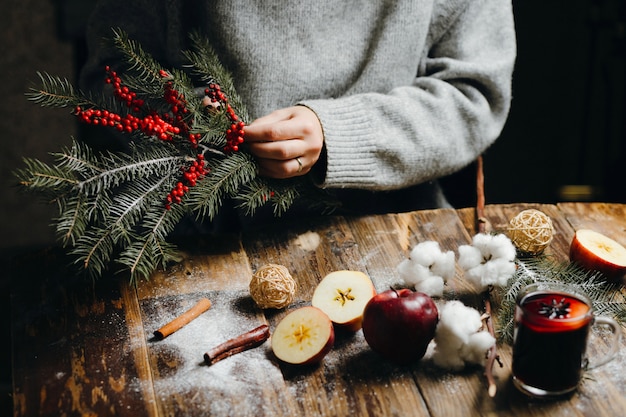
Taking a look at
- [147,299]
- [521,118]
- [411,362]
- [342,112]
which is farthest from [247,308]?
[521,118]

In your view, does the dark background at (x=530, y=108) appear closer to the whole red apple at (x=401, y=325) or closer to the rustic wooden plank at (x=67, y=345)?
the rustic wooden plank at (x=67, y=345)

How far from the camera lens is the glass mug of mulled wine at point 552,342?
0.90m

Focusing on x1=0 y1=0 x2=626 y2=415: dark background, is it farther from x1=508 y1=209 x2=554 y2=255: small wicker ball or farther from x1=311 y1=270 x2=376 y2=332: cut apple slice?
x1=311 y1=270 x2=376 y2=332: cut apple slice

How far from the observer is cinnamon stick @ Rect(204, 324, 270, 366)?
0.98 metres

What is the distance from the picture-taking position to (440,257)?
3.66 ft

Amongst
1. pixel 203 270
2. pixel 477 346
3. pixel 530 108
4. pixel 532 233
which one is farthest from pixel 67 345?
pixel 530 108

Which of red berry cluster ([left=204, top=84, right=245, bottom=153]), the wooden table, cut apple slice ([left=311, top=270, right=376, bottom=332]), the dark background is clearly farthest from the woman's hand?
the dark background

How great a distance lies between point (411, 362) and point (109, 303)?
1.60 ft

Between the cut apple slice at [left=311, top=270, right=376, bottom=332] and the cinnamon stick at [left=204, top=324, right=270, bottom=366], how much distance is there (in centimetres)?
10

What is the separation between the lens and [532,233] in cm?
119

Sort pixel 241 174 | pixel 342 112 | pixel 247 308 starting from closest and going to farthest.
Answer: pixel 247 308, pixel 241 174, pixel 342 112

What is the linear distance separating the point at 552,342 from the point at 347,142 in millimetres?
573

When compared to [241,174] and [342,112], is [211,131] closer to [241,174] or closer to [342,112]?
[241,174]

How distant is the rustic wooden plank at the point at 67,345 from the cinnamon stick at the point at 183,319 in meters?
0.05
